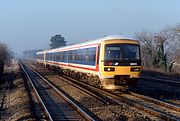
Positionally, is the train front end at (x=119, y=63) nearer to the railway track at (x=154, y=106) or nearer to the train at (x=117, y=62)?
the train at (x=117, y=62)

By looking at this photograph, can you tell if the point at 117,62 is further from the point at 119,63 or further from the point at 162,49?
the point at 162,49

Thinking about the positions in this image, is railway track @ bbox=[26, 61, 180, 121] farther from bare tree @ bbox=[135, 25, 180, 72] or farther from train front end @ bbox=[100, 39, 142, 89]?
bare tree @ bbox=[135, 25, 180, 72]

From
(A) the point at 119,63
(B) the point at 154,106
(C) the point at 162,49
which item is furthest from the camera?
(C) the point at 162,49

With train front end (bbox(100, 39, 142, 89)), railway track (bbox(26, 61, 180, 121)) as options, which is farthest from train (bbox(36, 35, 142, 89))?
railway track (bbox(26, 61, 180, 121))

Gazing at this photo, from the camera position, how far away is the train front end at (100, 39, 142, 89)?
17.1 metres

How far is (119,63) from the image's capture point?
56.4 feet

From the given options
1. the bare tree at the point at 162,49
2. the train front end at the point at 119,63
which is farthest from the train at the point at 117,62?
the bare tree at the point at 162,49

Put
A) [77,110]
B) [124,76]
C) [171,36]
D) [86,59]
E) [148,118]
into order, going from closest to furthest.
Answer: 1. [148,118]
2. [77,110]
3. [124,76]
4. [86,59]
5. [171,36]

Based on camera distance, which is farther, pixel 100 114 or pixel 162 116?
pixel 100 114

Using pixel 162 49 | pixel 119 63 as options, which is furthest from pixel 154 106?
pixel 162 49

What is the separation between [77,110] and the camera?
43.7ft

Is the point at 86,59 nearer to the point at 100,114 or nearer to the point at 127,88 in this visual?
the point at 127,88

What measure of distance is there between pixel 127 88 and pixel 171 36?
25.5 metres

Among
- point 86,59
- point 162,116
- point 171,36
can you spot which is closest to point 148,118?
point 162,116
